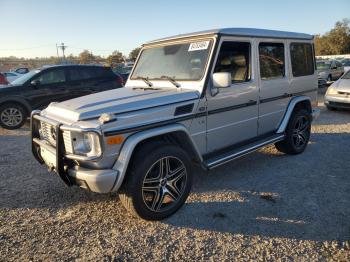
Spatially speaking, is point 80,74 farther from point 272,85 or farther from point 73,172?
point 73,172

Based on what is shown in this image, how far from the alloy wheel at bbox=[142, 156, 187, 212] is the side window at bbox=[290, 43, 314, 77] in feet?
10.3

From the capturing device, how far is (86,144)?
3.39 meters

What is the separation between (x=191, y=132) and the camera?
4098 mm

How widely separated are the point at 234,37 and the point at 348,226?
2718 millimetres

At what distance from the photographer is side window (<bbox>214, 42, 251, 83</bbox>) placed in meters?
4.40

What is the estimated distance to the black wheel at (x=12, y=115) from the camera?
9.03m

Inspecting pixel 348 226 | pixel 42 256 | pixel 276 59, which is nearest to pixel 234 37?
pixel 276 59

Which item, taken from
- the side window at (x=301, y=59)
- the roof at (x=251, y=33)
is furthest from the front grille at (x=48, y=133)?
the side window at (x=301, y=59)

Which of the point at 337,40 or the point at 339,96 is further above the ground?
the point at 337,40

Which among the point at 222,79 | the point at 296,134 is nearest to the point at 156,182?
the point at 222,79

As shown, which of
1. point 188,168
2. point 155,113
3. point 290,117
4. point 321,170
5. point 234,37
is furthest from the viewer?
point 290,117

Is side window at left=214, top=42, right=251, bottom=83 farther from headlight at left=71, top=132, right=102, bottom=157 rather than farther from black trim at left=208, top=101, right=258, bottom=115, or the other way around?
headlight at left=71, top=132, right=102, bottom=157

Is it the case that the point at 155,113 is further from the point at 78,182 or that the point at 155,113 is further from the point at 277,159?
the point at 277,159

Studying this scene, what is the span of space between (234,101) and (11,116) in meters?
6.93
